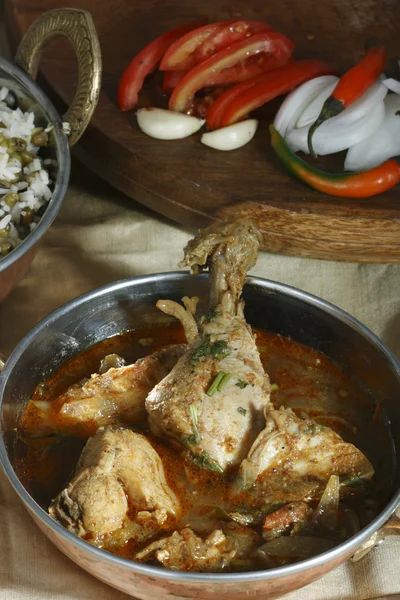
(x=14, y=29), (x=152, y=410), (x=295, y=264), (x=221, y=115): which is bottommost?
(x=295, y=264)

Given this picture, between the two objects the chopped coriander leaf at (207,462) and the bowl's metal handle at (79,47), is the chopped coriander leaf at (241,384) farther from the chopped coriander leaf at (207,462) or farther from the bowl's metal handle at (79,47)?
the bowl's metal handle at (79,47)

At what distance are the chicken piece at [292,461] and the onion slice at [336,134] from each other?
138 cm

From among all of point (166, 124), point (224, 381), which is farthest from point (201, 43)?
point (224, 381)

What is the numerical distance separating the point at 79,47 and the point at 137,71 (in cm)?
51

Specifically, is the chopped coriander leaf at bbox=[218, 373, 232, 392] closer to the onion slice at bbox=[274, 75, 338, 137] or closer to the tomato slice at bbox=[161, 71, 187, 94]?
the onion slice at bbox=[274, 75, 338, 137]

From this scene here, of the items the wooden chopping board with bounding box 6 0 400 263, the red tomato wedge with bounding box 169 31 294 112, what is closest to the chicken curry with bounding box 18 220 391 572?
the wooden chopping board with bounding box 6 0 400 263

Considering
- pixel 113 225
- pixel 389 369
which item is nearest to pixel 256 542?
pixel 389 369

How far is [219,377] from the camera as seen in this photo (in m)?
2.26

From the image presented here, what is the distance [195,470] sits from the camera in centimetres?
227

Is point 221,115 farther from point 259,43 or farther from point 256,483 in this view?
point 256,483

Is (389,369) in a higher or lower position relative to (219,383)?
lower

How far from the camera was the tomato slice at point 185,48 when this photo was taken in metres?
3.42

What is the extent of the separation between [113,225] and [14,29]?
105 centimetres

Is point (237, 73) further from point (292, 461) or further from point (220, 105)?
point (292, 461)
